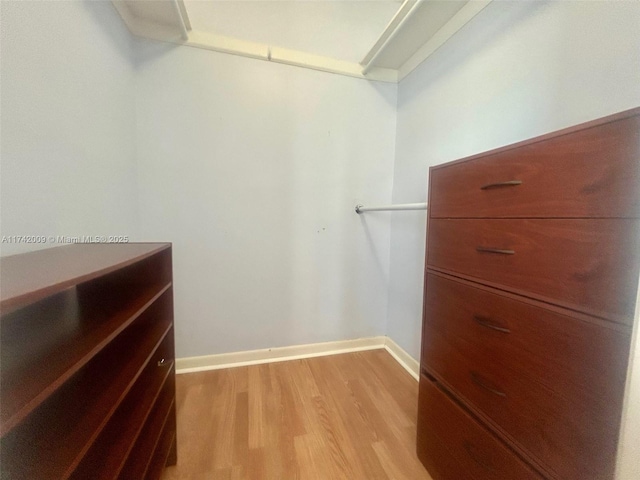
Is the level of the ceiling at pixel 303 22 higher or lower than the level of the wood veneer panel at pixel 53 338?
higher

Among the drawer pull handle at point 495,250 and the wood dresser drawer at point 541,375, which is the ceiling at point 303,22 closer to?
the drawer pull handle at point 495,250

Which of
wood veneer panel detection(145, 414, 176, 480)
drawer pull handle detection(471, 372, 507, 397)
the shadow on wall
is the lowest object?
wood veneer panel detection(145, 414, 176, 480)

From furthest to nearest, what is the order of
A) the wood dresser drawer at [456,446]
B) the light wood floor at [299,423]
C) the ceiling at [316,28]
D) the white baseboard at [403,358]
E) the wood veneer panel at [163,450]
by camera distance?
the white baseboard at [403,358], the ceiling at [316,28], the light wood floor at [299,423], the wood veneer panel at [163,450], the wood dresser drawer at [456,446]

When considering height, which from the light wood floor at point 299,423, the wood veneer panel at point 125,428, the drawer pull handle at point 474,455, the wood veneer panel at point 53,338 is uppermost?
the wood veneer panel at point 53,338

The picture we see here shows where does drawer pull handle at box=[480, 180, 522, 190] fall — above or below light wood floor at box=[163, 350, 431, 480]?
above

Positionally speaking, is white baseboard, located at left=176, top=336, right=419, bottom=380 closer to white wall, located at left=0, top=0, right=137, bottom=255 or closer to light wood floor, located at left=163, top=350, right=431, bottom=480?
light wood floor, located at left=163, top=350, right=431, bottom=480

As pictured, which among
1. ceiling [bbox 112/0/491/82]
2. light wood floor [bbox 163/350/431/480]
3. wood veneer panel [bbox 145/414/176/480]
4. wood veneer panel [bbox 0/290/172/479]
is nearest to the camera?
wood veneer panel [bbox 0/290/172/479]

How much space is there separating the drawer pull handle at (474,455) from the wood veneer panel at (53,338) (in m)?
1.14

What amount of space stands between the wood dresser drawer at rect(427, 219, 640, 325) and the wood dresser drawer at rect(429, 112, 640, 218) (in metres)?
0.03

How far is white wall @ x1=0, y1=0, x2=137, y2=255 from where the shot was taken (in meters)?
0.70

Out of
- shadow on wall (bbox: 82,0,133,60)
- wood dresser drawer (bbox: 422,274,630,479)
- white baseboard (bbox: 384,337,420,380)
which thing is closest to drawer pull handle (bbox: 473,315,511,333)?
wood dresser drawer (bbox: 422,274,630,479)

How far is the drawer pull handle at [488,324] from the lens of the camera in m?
0.72

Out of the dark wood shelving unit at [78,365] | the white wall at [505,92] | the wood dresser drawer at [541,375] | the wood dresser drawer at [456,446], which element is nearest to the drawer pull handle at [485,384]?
the wood dresser drawer at [541,375]

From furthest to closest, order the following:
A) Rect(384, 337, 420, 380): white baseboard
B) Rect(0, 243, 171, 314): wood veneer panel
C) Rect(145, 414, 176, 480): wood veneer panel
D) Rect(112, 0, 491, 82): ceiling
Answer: Rect(384, 337, 420, 380): white baseboard, Rect(112, 0, 491, 82): ceiling, Rect(145, 414, 176, 480): wood veneer panel, Rect(0, 243, 171, 314): wood veneer panel
